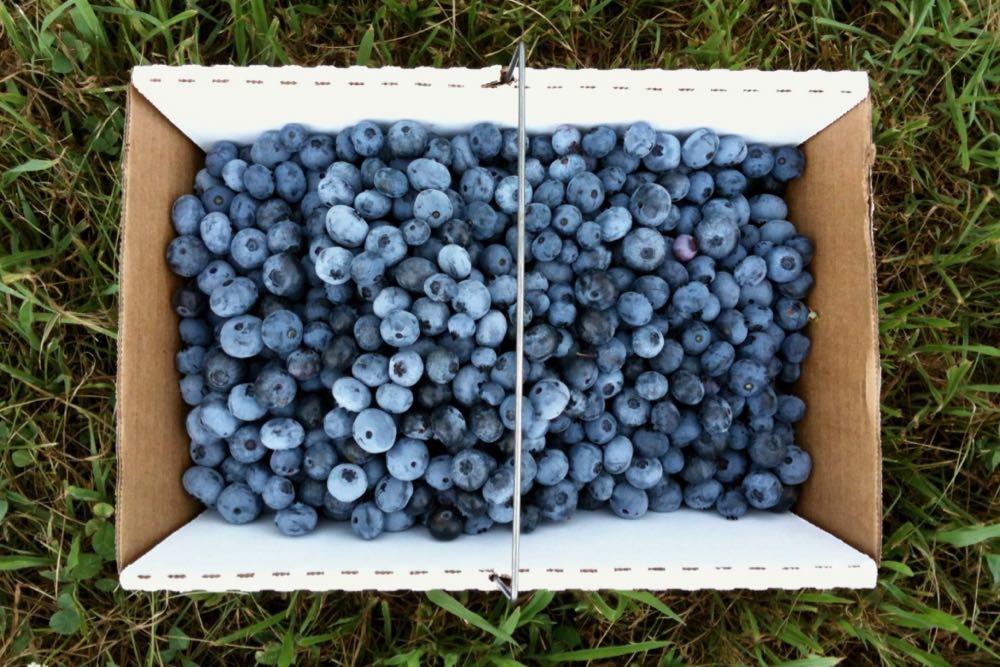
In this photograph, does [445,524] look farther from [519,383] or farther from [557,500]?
[519,383]

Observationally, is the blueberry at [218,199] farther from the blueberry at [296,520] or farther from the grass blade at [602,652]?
the grass blade at [602,652]

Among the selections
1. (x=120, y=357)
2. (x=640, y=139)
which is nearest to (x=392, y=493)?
(x=120, y=357)

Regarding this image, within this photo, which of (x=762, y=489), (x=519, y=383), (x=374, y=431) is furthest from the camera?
(x=762, y=489)

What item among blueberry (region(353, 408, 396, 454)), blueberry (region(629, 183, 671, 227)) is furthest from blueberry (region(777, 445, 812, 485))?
blueberry (region(353, 408, 396, 454))

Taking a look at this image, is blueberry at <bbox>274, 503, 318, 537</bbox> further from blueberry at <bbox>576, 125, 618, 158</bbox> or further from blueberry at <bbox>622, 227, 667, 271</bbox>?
blueberry at <bbox>576, 125, 618, 158</bbox>

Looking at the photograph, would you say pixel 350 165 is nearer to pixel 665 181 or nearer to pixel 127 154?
pixel 127 154

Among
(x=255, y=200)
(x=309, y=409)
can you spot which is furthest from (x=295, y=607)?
(x=255, y=200)
